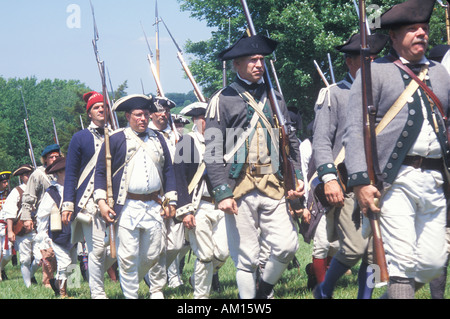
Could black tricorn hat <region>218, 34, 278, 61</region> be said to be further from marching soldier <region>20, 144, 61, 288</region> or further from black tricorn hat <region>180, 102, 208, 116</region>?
marching soldier <region>20, 144, 61, 288</region>

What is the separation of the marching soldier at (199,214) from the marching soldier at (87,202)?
0.97 m

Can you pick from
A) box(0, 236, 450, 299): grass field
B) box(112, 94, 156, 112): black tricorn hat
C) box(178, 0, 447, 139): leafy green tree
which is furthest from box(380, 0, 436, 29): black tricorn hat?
box(178, 0, 447, 139): leafy green tree

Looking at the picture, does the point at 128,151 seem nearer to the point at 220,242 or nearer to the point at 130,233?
the point at 130,233

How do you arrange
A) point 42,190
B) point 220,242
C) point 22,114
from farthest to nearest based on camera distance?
point 22,114 → point 42,190 → point 220,242

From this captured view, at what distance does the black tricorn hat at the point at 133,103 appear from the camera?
751 cm

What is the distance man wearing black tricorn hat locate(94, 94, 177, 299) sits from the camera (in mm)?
7297

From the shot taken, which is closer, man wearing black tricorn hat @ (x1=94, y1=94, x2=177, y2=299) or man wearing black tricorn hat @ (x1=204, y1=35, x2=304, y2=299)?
man wearing black tricorn hat @ (x1=204, y1=35, x2=304, y2=299)

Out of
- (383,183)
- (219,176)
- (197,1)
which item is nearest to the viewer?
(383,183)

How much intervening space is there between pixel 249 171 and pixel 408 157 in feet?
5.49

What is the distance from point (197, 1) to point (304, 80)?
8.06 m

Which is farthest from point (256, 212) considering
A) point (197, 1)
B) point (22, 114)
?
point (22, 114)

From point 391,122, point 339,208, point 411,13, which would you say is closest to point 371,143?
point 391,122

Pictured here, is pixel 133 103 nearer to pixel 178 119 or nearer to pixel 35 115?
pixel 178 119

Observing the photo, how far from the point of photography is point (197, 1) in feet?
105
